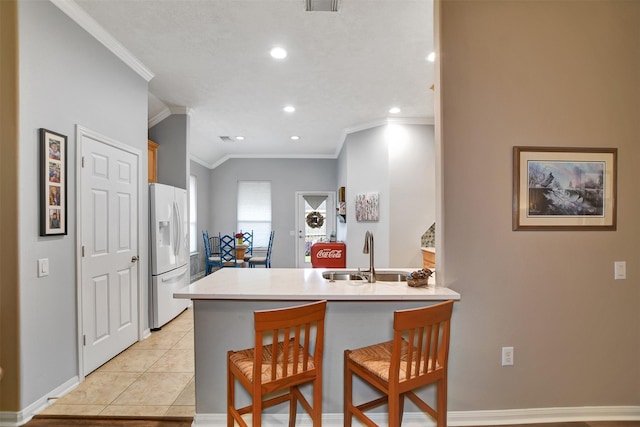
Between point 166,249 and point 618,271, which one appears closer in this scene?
point 618,271

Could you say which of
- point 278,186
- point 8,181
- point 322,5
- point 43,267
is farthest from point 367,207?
point 8,181

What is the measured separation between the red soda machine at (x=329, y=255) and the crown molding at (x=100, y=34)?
3130mm

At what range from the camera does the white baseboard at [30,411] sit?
6.70ft

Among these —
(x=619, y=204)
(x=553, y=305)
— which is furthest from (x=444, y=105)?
(x=553, y=305)

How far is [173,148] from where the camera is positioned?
14.7 feet

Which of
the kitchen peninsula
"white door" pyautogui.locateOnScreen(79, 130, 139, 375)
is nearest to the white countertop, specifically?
the kitchen peninsula

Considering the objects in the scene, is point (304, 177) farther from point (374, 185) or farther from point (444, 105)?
point (444, 105)

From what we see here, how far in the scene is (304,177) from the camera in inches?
311

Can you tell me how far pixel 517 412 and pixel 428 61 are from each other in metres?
2.96

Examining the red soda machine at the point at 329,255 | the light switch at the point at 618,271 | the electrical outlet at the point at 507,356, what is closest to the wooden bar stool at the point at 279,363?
the electrical outlet at the point at 507,356

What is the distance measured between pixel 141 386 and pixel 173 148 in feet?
9.86

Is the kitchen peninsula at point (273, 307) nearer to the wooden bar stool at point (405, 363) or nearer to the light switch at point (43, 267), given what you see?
the wooden bar stool at point (405, 363)

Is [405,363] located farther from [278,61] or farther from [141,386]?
[278,61]

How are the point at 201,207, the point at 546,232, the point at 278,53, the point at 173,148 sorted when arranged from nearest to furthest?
the point at 546,232 < the point at 278,53 < the point at 173,148 < the point at 201,207
